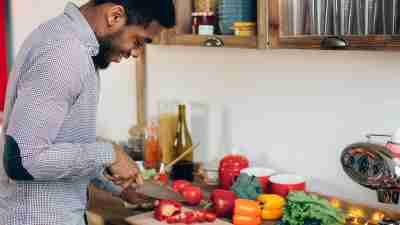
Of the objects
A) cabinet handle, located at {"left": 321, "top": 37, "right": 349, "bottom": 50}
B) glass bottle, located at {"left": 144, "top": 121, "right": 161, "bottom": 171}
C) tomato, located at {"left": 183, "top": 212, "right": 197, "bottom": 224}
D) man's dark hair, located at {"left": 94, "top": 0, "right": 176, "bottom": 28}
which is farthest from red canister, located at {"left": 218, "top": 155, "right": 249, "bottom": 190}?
man's dark hair, located at {"left": 94, "top": 0, "right": 176, "bottom": 28}

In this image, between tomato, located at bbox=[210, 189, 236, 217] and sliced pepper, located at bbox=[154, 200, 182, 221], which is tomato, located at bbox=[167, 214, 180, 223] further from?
tomato, located at bbox=[210, 189, 236, 217]

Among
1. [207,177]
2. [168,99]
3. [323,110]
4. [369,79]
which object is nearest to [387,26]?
[369,79]

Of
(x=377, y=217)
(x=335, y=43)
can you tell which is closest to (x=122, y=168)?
(x=335, y=43)

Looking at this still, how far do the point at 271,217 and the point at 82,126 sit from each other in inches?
28.7

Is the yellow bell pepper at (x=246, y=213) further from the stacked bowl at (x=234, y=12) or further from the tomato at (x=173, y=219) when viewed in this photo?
the stacked bowl at (x=234, y=12)

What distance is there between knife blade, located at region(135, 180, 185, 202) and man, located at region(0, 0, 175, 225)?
0.41m

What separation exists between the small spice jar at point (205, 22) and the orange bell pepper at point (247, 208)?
66 cm

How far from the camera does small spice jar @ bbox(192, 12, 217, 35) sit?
222 cm

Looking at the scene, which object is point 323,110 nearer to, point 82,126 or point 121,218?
point 121,218

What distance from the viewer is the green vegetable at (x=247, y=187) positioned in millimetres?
2041

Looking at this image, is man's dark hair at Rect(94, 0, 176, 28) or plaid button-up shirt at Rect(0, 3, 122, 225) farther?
man's dark hair at Rect(94, 0, 176, 28)

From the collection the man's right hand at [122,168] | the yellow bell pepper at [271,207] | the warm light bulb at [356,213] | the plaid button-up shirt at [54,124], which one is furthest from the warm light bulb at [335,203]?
the plaid button-up shirt at [54,124]

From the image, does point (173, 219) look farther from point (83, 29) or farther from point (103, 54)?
point (83, 29)

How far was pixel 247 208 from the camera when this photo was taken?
1.91 m
